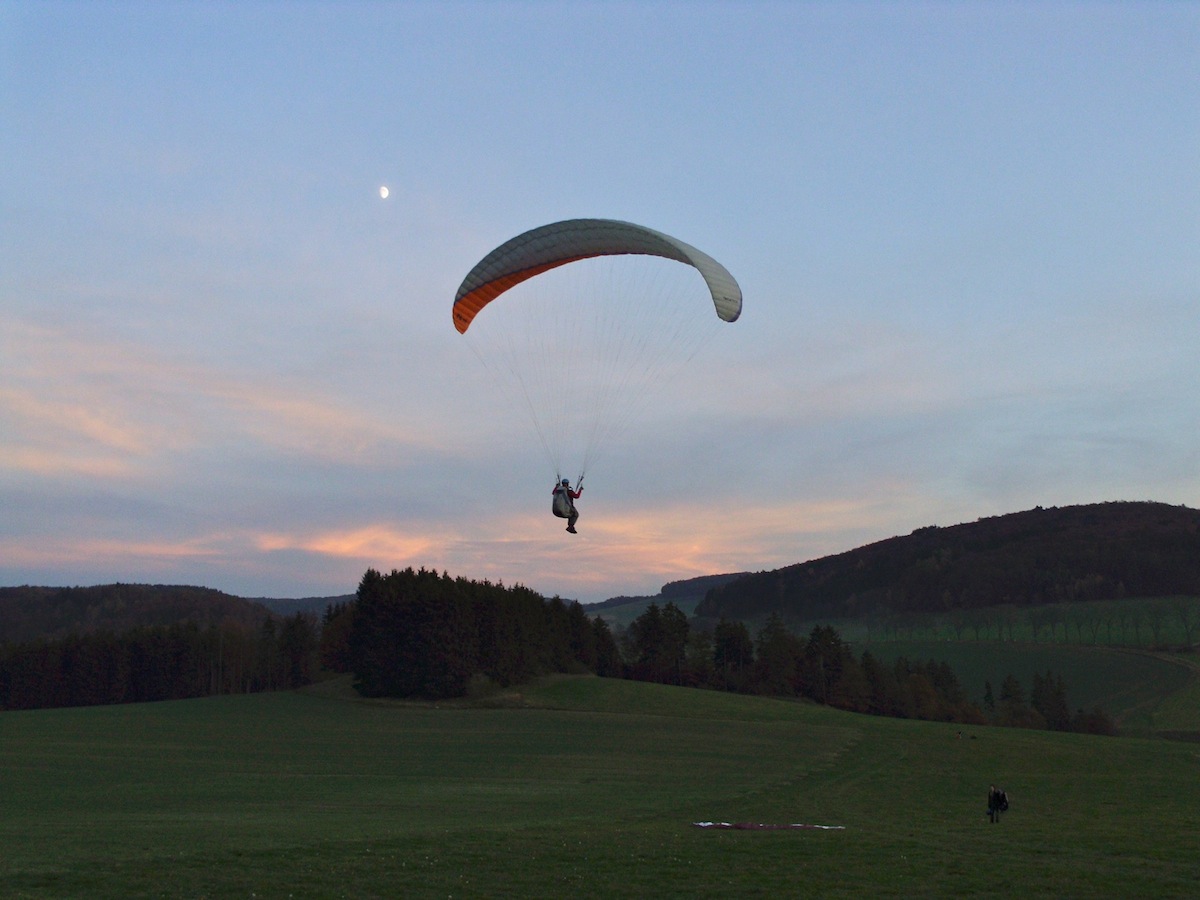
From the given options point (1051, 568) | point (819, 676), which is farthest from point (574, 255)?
point (1051, 568)

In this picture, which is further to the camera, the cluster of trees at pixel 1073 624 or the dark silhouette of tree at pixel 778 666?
the cluster of trees at pixel 1073 624

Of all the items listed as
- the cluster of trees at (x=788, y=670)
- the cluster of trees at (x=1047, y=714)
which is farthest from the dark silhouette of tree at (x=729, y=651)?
the cluster of trees at (x=1047, y=714)

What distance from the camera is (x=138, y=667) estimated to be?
87.4 metres

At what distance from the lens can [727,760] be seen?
1537 inches

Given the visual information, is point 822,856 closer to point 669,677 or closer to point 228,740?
point 228,740

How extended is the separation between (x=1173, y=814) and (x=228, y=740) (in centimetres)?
4258

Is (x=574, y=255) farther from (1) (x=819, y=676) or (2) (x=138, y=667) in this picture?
(2) (x=138, y=667)

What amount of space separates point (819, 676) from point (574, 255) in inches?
2592

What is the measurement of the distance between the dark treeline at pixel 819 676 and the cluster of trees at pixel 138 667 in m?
34.5

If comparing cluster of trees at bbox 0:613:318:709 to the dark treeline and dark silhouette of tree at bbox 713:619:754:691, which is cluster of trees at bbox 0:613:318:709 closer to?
the dark treeline

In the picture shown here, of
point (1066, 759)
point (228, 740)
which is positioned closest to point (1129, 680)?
point (1066, 759)

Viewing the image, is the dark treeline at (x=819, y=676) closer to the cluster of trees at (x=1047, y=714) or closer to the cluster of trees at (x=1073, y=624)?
the cluster of trees at (x=1047, y=714)

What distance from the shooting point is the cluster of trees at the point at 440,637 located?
226ft

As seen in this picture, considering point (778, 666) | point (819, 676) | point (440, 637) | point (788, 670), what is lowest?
point (819, 676)
